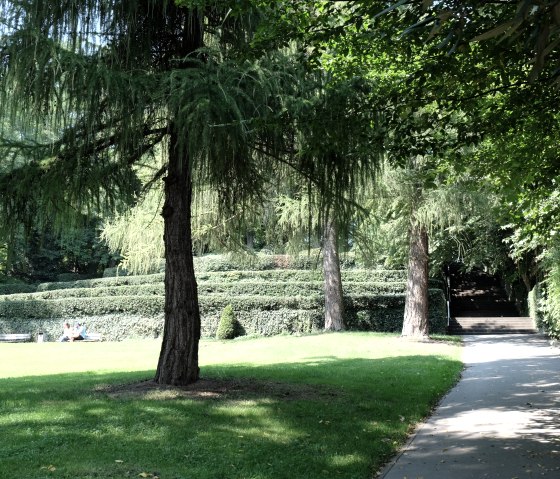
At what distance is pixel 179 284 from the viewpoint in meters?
8.66

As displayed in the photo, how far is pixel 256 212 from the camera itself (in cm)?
955

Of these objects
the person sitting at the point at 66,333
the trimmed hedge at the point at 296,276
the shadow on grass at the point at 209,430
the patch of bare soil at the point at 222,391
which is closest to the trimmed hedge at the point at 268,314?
the person sitting at the point at 66,333

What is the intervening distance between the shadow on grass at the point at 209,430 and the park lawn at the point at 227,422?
0.01m

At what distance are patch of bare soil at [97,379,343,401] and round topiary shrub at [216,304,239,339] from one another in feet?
43.1

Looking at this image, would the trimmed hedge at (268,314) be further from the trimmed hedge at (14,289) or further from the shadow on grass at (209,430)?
the trimmed hedge at (14,289)

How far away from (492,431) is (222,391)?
337cm

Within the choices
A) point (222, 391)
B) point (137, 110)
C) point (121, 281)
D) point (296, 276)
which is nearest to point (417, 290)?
point (296, 276)

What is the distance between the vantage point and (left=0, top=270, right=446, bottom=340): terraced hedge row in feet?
76.0

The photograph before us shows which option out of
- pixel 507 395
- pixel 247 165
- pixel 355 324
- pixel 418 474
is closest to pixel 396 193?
pixel 355 324

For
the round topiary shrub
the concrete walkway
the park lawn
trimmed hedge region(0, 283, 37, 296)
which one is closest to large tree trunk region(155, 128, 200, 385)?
the park lawn

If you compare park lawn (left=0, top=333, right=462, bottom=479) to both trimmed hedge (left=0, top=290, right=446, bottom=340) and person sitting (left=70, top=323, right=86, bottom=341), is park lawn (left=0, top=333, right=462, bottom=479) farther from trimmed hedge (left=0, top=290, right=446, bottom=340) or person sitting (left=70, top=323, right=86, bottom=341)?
person sitting (left=70, top=323, right=86, bottom=341)

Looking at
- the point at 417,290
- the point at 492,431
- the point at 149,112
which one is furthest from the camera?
the point at 417,290

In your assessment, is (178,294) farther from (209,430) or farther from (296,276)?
(296,276)

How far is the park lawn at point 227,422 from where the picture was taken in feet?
17.8
